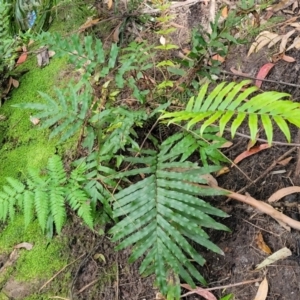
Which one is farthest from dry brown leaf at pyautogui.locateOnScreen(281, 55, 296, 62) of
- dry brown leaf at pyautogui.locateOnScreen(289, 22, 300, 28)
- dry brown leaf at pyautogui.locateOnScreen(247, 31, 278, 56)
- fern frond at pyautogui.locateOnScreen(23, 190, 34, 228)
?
fern frond at pyautogui.locateOnScreen(23, 190, 34, 228)

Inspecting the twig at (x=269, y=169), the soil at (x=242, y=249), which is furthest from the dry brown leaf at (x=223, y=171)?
the twig at (x=269, y=169)

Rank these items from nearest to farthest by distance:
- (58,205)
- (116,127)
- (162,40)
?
1. (58,205)
2. (116,127)
3. (162,40)

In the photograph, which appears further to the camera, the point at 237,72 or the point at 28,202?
the point at 237,72

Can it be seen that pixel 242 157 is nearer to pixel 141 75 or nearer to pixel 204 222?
pixel 204 222

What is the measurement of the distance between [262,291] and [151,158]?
2.92ft

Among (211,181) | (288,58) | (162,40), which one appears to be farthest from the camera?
(162,40)

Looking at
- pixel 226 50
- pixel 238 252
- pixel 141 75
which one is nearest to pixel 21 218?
pixel 141 75

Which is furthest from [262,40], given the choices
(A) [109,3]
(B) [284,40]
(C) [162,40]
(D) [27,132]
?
(D) [27,132]

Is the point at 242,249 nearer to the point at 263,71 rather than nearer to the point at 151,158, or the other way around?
the point at 151,158

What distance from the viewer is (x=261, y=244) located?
2266 millimetres

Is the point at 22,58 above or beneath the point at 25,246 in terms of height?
above

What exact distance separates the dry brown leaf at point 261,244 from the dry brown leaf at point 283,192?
0.20 meters

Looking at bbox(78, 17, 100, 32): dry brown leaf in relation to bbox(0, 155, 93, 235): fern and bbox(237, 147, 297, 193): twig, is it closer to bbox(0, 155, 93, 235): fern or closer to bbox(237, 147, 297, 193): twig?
bbox(0, 155, 93, 235): fern

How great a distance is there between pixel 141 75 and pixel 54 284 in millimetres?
1375
